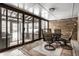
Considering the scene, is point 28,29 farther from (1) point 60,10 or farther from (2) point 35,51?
(1) point 60,10

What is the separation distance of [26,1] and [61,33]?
3.80ft

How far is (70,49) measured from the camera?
1.98 meters

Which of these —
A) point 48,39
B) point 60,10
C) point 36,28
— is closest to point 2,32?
point 36,28

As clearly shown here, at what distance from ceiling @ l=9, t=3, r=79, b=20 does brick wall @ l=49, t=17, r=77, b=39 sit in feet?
0.31

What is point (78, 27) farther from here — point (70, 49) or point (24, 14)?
point (24, 14)

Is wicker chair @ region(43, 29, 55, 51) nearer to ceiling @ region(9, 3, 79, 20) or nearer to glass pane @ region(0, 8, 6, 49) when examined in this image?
ceiling @ region(9, 3, 79, 20)

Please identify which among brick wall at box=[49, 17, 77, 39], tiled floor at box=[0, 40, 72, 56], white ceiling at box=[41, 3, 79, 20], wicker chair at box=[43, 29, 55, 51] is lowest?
tiled floor at box=[0, 40, 72, 56]

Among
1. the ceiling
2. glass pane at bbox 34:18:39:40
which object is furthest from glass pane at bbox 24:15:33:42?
the ceiling

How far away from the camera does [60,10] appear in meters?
1.99

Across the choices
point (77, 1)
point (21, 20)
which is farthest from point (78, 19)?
point (21, 20)

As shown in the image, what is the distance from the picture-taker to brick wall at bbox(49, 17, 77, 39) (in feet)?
6.40

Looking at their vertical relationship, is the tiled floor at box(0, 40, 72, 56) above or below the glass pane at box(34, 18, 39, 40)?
below

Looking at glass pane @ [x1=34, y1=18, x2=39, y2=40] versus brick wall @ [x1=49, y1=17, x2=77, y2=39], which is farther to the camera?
glass pane @ [x1=34, y1=18, x2=39, y2=40]

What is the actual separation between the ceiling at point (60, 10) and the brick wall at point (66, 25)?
0.31 ft
